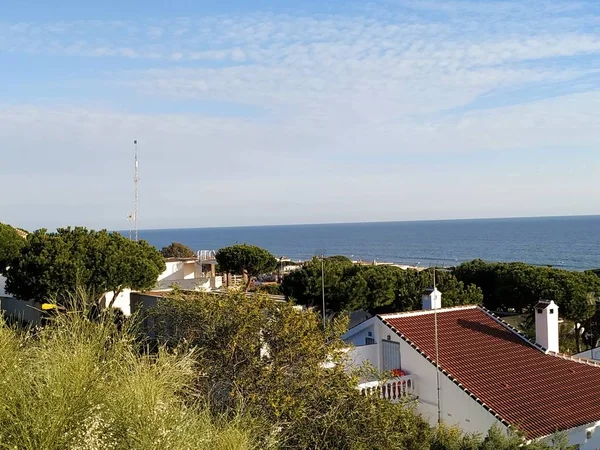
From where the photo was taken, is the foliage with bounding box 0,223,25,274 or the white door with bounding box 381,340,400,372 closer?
the white door with bounding box 381,340,400,372

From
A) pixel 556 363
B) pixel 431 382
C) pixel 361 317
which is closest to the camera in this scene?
pixel 431 382

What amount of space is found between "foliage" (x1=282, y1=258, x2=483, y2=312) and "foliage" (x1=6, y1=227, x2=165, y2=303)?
23.7 feet

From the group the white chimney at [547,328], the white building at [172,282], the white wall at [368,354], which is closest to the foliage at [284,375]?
the white wall at [368,354]

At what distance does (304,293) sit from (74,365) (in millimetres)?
23408

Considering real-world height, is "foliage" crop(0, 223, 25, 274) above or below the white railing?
above

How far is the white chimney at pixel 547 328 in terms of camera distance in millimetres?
16578

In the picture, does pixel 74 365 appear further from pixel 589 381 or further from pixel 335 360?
pixel 589 381

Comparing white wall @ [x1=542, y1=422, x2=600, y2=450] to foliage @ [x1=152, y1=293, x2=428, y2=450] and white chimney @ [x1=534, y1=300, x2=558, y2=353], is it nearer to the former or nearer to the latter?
white chimney @ [x1=534, y1=300, x2=558, y2=353]

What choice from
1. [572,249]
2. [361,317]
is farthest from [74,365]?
[572,249]

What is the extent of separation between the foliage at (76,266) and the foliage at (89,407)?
1691cm

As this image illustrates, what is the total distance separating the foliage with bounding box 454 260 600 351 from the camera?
26812mm

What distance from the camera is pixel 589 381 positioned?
1483cm

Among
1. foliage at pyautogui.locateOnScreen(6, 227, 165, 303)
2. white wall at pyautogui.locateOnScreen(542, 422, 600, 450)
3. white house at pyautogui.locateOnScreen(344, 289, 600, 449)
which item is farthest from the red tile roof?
foliage at pyautogui.locateOnScreen(6, 227, 165, 303)

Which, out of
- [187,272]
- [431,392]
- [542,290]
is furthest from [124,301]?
[542,290]
